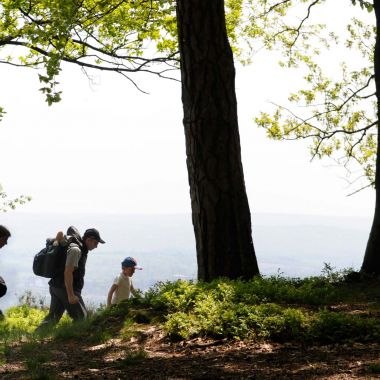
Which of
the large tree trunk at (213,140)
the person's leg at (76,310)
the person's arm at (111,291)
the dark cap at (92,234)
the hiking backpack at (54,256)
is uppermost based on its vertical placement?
the large tree trunk at (213,140)

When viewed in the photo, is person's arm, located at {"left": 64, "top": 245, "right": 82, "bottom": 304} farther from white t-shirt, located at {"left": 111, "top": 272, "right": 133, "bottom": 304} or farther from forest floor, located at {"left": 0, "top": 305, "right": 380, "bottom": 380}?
forest floor, located at {"left": 0, "top": 305, "right": 380, "bottom": 380}

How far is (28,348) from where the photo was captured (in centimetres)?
732

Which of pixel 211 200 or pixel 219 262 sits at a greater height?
pixel 211 200

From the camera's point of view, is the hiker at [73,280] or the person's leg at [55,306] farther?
the person's leg at [55,306]

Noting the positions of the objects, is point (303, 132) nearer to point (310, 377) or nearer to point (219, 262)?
point (219, 262)

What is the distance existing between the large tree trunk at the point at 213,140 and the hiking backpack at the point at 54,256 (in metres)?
2.12

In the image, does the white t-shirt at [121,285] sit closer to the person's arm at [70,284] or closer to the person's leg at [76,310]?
the person's leg at [76,310]

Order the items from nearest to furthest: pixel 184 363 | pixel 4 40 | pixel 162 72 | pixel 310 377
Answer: pixel 310 377 < pixel 184 363 < pixel 162 72 < pixel 4 40

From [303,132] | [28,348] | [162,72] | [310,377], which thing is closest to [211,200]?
[28,348]

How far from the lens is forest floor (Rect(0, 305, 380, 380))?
5293 millimetres

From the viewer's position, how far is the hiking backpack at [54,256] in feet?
31.7

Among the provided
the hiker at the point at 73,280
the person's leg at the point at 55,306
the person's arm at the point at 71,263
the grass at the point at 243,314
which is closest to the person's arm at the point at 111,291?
the hiker at the point at 73,280

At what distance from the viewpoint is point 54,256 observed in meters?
9.67

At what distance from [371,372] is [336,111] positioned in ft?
42.3
